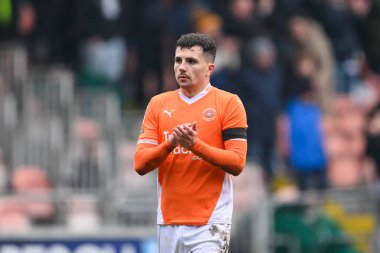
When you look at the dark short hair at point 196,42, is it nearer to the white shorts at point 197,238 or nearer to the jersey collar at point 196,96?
the jersey collar at point 196,96

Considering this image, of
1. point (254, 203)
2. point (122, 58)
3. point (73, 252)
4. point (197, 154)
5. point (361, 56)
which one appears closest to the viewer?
point (197, 154)

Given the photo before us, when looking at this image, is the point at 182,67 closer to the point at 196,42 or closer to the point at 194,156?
the point at 196,42

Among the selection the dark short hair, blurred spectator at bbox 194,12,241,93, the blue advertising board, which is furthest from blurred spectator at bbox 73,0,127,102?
the dark short hair

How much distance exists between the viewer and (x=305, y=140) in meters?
19.8

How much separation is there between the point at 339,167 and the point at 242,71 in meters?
2.54

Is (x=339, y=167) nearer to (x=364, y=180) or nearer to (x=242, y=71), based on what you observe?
(x=364, y=180)

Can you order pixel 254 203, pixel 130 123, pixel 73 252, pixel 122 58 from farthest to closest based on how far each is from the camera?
1. pixel 122 58
2. pixel 130 123
3. pixel 254 203
4. pixel 73 252

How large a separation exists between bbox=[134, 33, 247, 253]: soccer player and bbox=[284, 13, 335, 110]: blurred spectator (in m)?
11.4

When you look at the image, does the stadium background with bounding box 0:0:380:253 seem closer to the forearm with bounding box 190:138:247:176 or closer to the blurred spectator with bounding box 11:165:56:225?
the blurred spectator with bounding box 11:165:56:225

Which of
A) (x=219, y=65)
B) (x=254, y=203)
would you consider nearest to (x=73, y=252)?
(x=254, y=203)

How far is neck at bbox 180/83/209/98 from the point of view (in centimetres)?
971

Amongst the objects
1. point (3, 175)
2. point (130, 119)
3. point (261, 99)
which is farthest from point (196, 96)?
point (261, 99)

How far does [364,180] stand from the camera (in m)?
20.8

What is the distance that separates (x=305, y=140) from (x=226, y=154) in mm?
10489
